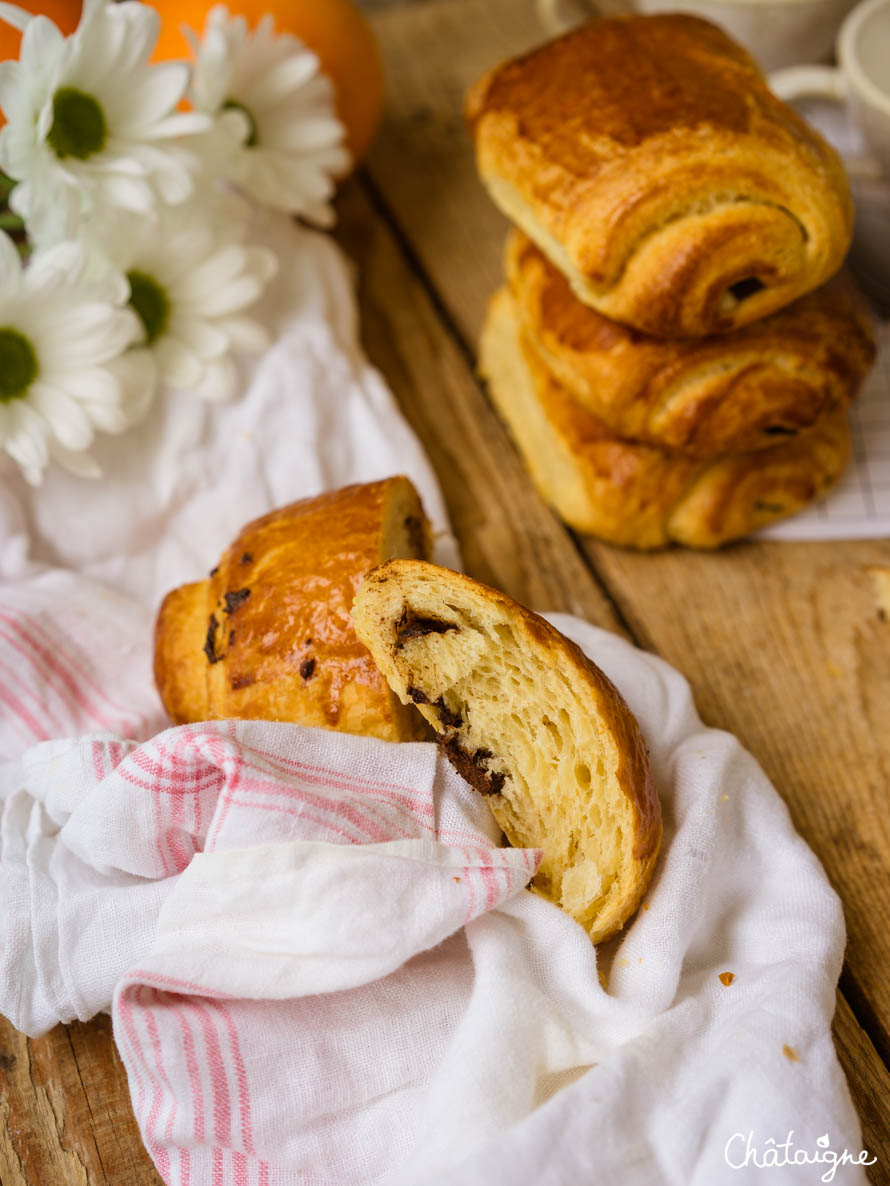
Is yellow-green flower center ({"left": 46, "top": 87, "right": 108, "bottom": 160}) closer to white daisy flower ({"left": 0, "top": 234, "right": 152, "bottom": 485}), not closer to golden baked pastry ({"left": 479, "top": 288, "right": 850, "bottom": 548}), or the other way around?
white daisy flower ({"left": 0, "top": 234, "right": 152, "bottom": 485})

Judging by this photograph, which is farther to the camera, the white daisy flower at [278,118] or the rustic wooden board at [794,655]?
the white daisy flower at [278,118]

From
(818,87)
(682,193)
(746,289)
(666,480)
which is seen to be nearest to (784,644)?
(666,480)

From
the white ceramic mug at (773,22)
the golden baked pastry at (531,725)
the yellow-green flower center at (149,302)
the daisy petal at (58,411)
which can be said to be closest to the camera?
the golden baked pastry at (531,725)

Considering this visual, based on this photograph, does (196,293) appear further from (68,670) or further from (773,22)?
(773,22)

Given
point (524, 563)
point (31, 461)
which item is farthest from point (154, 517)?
point (524, 563)

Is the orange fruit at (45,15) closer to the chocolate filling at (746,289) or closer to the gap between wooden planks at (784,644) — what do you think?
the gap between wooden planks at (784,644)

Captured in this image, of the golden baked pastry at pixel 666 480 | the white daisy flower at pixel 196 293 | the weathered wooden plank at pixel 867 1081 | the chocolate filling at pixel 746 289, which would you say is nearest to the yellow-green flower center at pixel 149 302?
the white daisy flower at pixel 196 293
